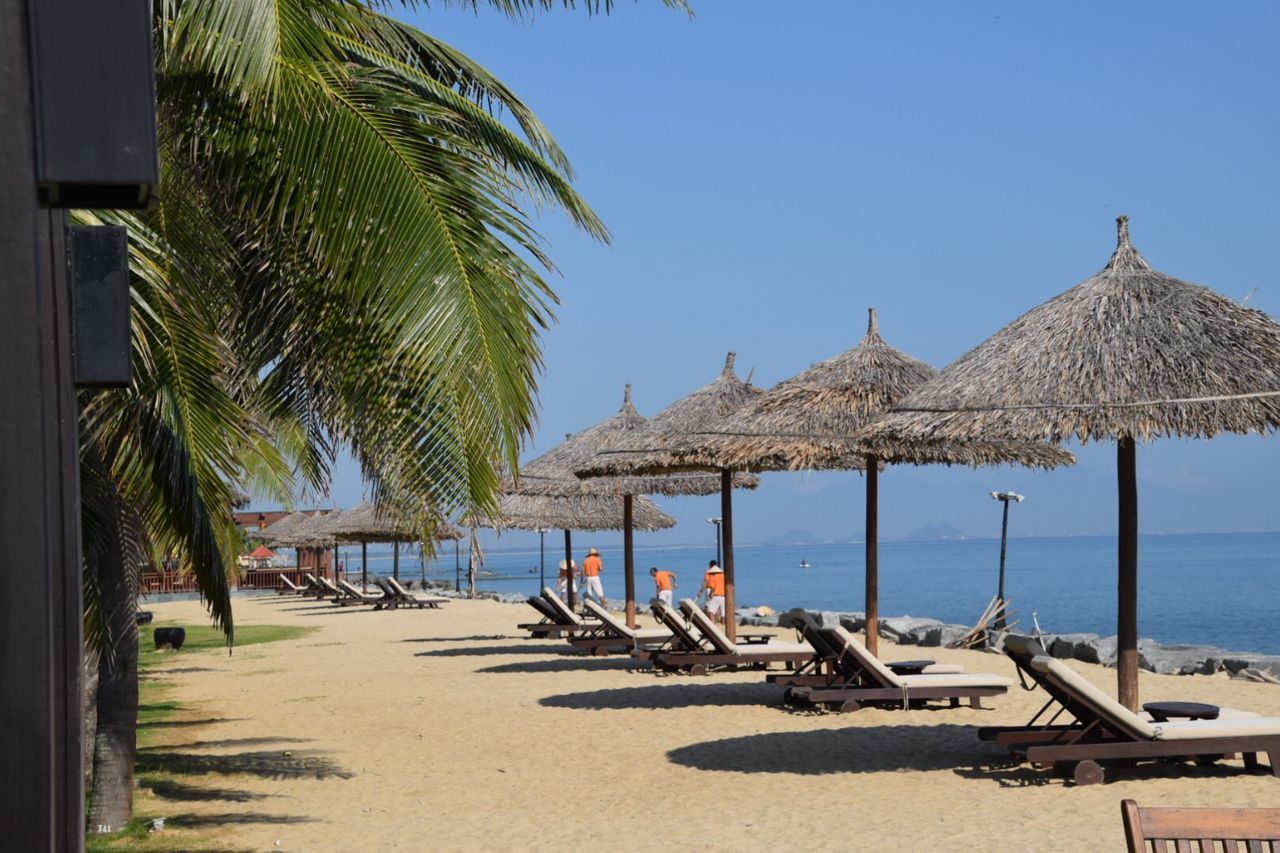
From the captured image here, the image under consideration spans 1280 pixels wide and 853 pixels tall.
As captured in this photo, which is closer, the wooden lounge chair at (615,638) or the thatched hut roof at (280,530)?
the wooden lounge chair at (615,638)

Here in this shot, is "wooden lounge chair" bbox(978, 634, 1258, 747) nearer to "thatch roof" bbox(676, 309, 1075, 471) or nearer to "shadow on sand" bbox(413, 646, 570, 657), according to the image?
"thatch roof" bbox(676, 309, 1075, 471)

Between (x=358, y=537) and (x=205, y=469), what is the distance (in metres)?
→ 29.5

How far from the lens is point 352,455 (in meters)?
6.90

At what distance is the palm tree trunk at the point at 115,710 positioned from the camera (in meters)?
7.72

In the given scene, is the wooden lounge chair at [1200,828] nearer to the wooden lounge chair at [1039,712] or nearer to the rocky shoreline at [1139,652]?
the wooden lounge chair at [1039,712]

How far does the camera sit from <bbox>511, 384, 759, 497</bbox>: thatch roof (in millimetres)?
18453

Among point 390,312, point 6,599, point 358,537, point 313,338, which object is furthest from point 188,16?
point 358,537

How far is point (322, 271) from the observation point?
5.92 metres

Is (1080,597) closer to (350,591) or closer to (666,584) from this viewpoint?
(350,591)

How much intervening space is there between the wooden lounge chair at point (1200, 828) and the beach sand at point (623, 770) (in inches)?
120

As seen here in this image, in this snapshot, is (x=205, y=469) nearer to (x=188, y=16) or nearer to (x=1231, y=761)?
(x=188, y=16)

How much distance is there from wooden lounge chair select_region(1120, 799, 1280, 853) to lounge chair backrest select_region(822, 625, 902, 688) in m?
7.34

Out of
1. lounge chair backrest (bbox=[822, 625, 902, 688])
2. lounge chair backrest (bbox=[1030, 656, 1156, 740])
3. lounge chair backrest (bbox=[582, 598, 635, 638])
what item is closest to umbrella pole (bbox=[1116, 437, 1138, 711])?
lounge chair backrest (bbox=[1030, 656, 1156, 740])

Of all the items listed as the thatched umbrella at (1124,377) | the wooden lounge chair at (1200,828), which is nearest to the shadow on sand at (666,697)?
the thatched umbrella at (1124,377)
